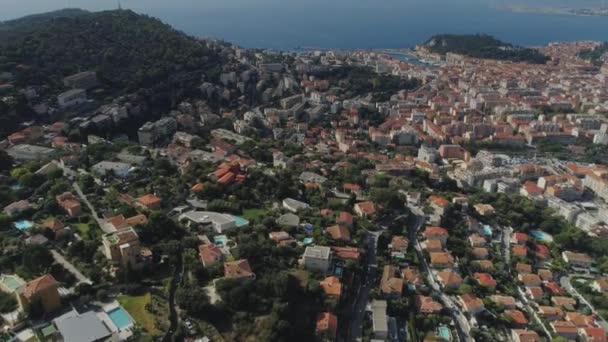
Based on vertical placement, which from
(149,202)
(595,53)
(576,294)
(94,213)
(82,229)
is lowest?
(576,294)

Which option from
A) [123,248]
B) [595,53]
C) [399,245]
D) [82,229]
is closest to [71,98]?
[82,229]

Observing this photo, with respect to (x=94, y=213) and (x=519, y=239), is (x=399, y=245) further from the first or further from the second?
(x=94, y=213)

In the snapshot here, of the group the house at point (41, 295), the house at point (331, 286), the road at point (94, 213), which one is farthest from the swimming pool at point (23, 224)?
the house at point (331, 286)

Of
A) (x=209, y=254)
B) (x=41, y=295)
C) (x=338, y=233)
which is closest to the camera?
(x=41, y=295)

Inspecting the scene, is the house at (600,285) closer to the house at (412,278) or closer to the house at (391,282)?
the house at (412,278)

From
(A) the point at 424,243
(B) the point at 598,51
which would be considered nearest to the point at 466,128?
(A) the point at 424,243

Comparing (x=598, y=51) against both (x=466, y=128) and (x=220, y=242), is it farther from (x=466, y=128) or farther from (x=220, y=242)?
(x=220, y=242)
